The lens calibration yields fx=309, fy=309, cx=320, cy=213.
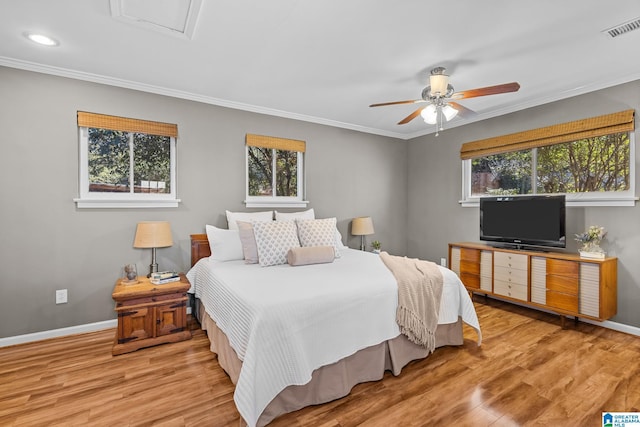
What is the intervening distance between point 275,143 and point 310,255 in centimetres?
185

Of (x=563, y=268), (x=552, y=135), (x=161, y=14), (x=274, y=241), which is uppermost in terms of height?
(x=161, y=14)

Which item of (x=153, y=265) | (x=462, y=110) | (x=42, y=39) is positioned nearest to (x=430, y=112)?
(x=462, y=110)

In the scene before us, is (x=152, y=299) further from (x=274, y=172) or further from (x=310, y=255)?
(x=274, y=172)

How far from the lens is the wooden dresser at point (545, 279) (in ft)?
9.93

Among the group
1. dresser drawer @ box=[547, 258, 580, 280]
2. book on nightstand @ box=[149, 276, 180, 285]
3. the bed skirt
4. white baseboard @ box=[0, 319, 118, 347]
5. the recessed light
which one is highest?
the recessed light

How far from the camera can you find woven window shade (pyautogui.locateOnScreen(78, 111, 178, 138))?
3.06 metres

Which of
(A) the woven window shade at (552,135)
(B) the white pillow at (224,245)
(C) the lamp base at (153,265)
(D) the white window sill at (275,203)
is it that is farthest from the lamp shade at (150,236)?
(A) the woven window shade at (552,135)

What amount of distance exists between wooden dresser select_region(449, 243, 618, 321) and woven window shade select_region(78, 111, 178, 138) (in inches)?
156

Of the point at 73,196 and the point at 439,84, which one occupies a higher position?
the point at 439,84

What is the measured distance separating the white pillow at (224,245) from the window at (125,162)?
64 centimetres

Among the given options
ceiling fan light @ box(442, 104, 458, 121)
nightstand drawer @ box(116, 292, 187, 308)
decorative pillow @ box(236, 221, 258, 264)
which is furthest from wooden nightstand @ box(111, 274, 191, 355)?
ceiling fan light @ box(442, 104, 458, 121)

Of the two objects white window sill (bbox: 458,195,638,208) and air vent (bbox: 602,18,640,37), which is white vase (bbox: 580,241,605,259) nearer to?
white window sill (bbox: 458,195,638,208)

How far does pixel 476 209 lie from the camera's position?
4480 mm

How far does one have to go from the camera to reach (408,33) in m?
2.35
